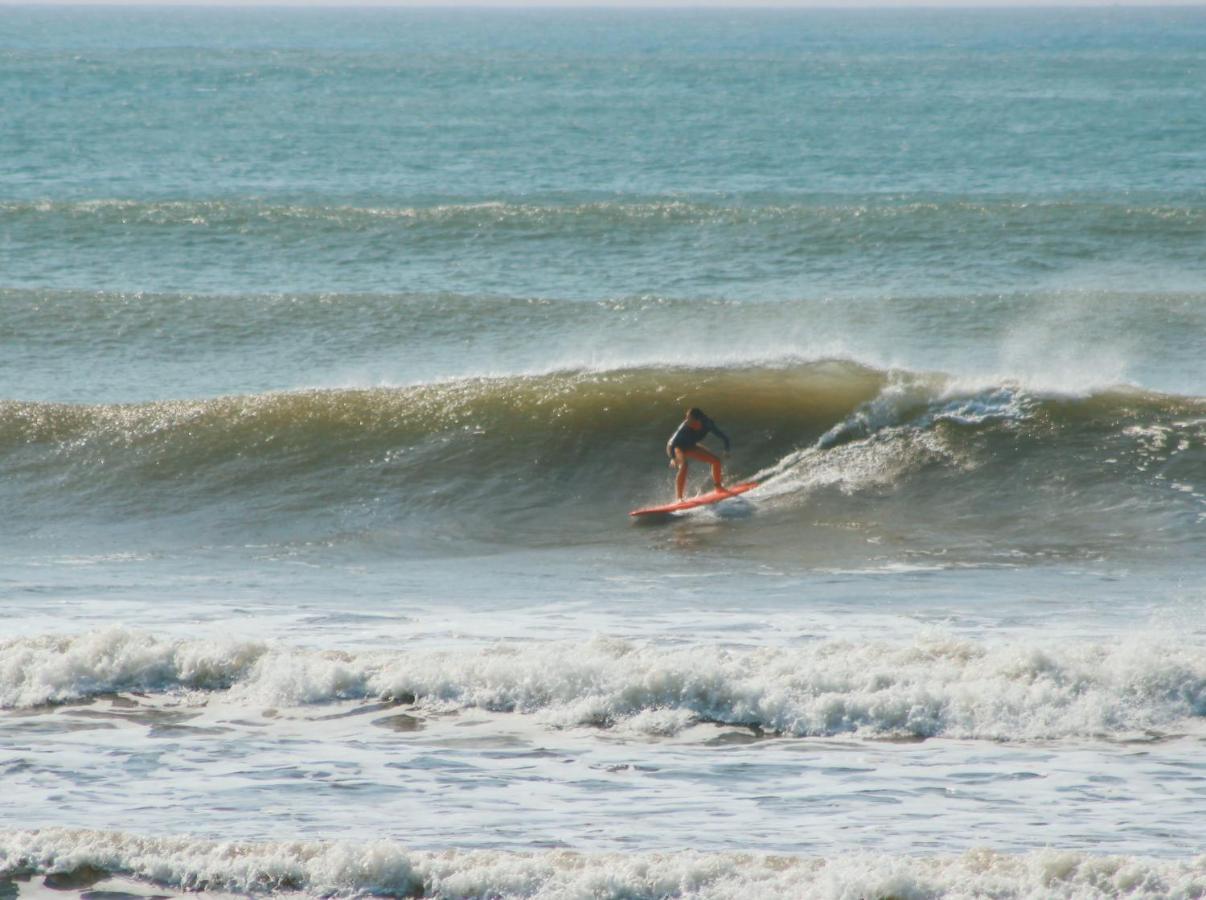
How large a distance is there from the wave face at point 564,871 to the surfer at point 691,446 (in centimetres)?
712

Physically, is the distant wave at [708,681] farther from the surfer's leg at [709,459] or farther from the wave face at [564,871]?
the surfer's leg at [709,459]

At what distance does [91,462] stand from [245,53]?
3584 inches

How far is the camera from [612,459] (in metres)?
14.7

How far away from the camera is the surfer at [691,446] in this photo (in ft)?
43.6

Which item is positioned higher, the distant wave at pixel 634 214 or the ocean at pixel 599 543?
the distant wave at pixel 634 214

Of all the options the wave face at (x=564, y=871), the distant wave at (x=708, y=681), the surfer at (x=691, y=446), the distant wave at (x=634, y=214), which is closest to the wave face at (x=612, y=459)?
the surfer at (x=691, y=446)

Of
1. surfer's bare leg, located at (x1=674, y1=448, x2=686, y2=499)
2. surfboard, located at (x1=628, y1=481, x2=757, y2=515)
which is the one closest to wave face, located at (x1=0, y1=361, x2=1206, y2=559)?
surfboard, located at (x1=628, y1=481, x2=757, y2=515)

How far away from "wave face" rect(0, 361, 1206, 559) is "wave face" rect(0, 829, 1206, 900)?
574 cm

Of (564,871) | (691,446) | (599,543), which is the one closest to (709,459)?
(691,446)

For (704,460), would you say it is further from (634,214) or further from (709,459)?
(634,214)

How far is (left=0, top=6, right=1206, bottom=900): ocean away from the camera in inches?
265

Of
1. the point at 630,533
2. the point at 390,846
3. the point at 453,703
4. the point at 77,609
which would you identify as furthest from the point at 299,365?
the point at 390,846

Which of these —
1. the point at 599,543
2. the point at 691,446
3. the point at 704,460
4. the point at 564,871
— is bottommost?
the point at 564,871

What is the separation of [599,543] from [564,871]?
6440 mm
